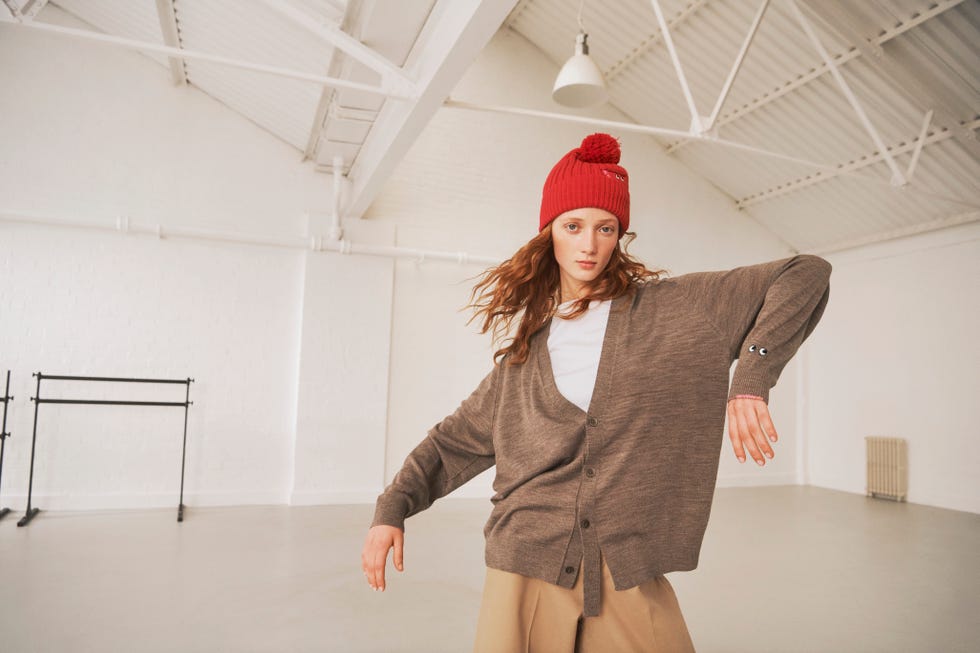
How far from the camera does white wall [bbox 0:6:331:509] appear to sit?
5742 millimetres

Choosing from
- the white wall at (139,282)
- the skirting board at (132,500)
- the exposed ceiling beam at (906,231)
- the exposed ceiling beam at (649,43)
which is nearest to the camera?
the skirting board at (132,500)

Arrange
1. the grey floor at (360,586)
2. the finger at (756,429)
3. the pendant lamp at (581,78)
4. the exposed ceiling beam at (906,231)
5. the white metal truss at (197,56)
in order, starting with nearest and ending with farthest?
the finger at (756,429) < the grey floor at (360,586) < the white metal truss at (197,56) < the pendant lamp at (581,78) < the exposed ceiling beam at (906,231)

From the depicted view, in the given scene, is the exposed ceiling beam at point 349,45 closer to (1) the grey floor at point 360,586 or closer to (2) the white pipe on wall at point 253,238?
(2) the white pipe on wall at point 253,238

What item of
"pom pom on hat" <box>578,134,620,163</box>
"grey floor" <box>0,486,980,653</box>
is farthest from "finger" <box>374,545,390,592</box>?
"grey floor" <box>0,486,980,653</box>

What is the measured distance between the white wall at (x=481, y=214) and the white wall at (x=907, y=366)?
76 centimetres

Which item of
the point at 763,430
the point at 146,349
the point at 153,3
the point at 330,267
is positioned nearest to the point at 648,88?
the point at 330,267

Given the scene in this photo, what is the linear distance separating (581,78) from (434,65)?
1.58m

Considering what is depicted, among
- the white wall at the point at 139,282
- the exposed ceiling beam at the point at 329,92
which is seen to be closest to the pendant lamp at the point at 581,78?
the exposed ceiling beam at the point at 329,92

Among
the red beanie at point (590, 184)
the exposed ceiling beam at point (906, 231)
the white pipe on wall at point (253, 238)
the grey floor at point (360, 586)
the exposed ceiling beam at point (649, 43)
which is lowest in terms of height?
the grey floor at point (360, 586)

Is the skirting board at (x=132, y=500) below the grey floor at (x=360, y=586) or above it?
below

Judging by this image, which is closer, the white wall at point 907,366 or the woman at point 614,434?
the woman at point 614,434

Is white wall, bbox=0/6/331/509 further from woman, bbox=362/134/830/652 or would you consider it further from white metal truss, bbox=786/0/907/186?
woman, bbox=362/134/830/652

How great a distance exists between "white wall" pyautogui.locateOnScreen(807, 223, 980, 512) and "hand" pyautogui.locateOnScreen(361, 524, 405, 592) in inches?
308

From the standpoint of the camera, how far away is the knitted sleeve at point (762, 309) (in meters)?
0.92
